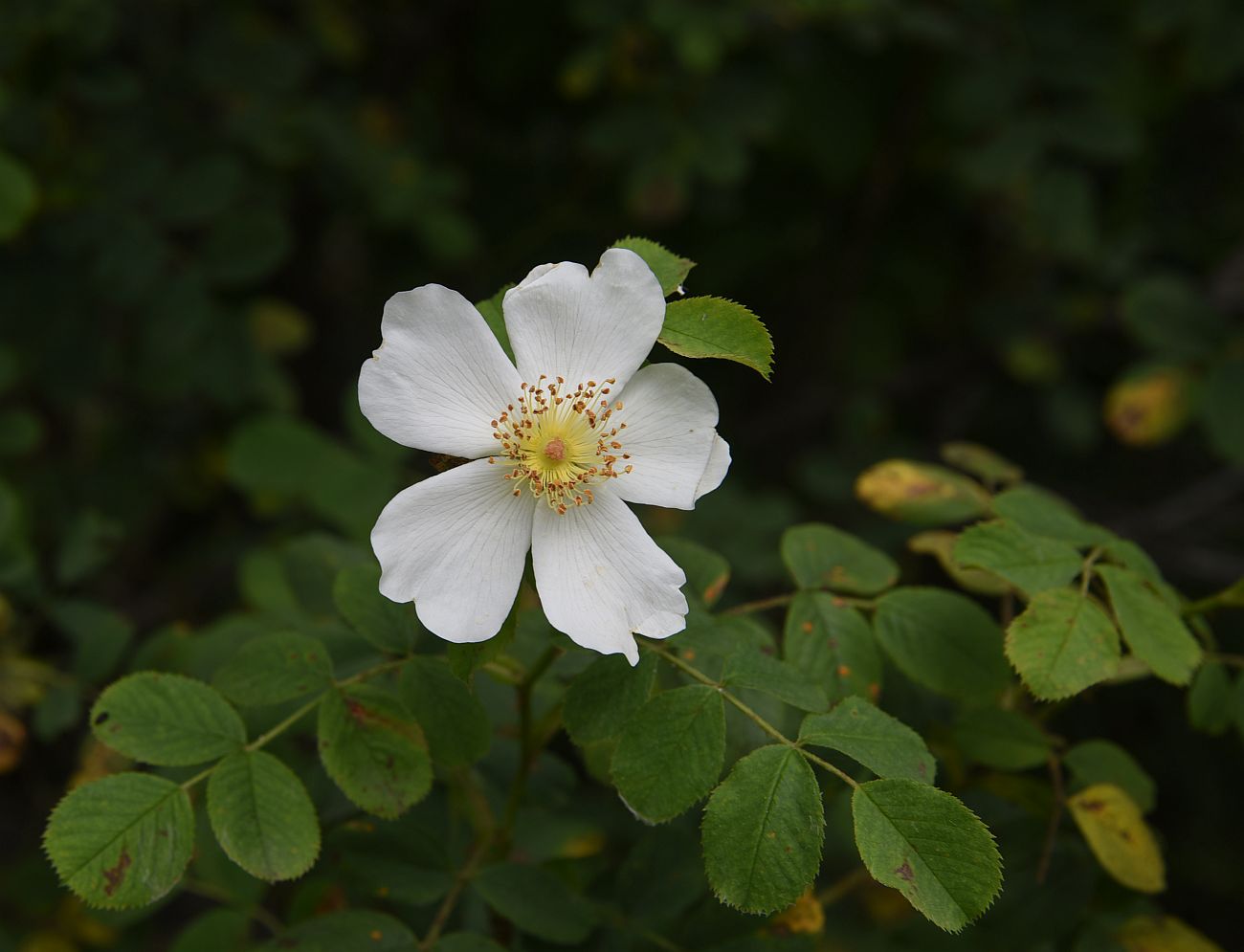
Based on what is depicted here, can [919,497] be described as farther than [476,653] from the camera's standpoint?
Yes

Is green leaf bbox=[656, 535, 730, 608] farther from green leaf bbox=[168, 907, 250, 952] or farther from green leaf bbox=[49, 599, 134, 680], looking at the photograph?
green leaf bbox=[49, 599, 134, 680]

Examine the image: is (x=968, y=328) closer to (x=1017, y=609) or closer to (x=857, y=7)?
(x=857, y=7)

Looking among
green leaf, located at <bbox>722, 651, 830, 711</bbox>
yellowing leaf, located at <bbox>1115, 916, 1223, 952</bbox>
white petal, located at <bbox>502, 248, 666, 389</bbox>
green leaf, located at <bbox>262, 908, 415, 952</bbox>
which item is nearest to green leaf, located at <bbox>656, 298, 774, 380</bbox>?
Result: white petal, located at <bbox>502, 248, 666, 389</bbox>

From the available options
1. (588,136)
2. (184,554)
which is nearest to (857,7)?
(588,136)

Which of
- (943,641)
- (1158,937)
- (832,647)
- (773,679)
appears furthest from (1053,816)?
(773,679)

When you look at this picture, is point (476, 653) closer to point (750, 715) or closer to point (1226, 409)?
point (750, 715)

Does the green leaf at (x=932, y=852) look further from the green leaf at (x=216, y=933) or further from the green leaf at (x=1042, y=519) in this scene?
the green leaf at (x=216, y=933)

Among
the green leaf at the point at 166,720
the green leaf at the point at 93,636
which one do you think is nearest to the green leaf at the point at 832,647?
the green leaf at the point at 166,720
